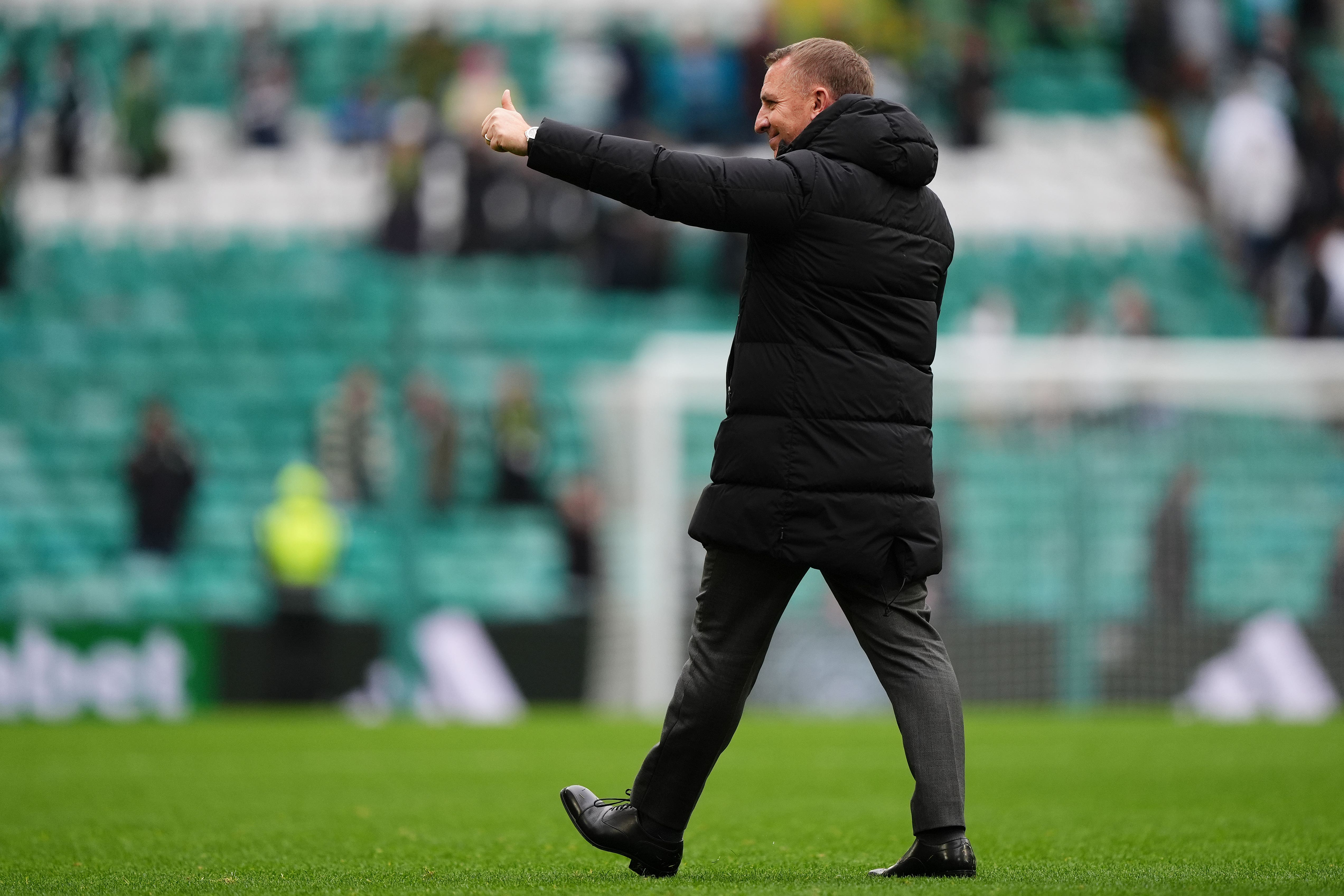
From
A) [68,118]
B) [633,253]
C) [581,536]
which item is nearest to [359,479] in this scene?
[581,536]

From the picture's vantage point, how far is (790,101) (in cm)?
461

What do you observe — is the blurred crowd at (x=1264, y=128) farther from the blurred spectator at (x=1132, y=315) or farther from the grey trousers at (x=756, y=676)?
the grey trousers at (x=756, y=676)

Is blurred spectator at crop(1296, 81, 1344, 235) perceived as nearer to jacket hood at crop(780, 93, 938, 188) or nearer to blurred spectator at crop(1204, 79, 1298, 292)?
blurred spectator at crop(1204, 79, 1298, 292)

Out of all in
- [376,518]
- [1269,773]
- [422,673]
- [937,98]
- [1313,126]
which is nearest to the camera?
[1269,773]

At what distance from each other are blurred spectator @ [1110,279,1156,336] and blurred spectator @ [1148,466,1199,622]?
2.24 meters

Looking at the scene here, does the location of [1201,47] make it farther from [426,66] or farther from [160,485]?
[160,485]

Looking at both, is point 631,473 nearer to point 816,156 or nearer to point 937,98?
point 937,98

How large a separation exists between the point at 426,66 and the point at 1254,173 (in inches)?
314

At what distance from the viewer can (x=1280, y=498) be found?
1395 centimetres

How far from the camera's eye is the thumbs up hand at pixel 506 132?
4.32 m

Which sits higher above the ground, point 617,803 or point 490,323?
point 490,323

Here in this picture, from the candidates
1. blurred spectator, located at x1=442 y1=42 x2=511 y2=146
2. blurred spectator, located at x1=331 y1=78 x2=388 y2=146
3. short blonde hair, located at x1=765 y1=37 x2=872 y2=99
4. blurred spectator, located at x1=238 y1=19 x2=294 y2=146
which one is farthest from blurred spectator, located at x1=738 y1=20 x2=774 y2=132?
short blonde hair, located at x1=765 y1=37 x2=872 y2=99

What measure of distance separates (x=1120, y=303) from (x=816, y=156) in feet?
41.4

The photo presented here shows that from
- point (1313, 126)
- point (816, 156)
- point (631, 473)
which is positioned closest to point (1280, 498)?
point (631, 473)
